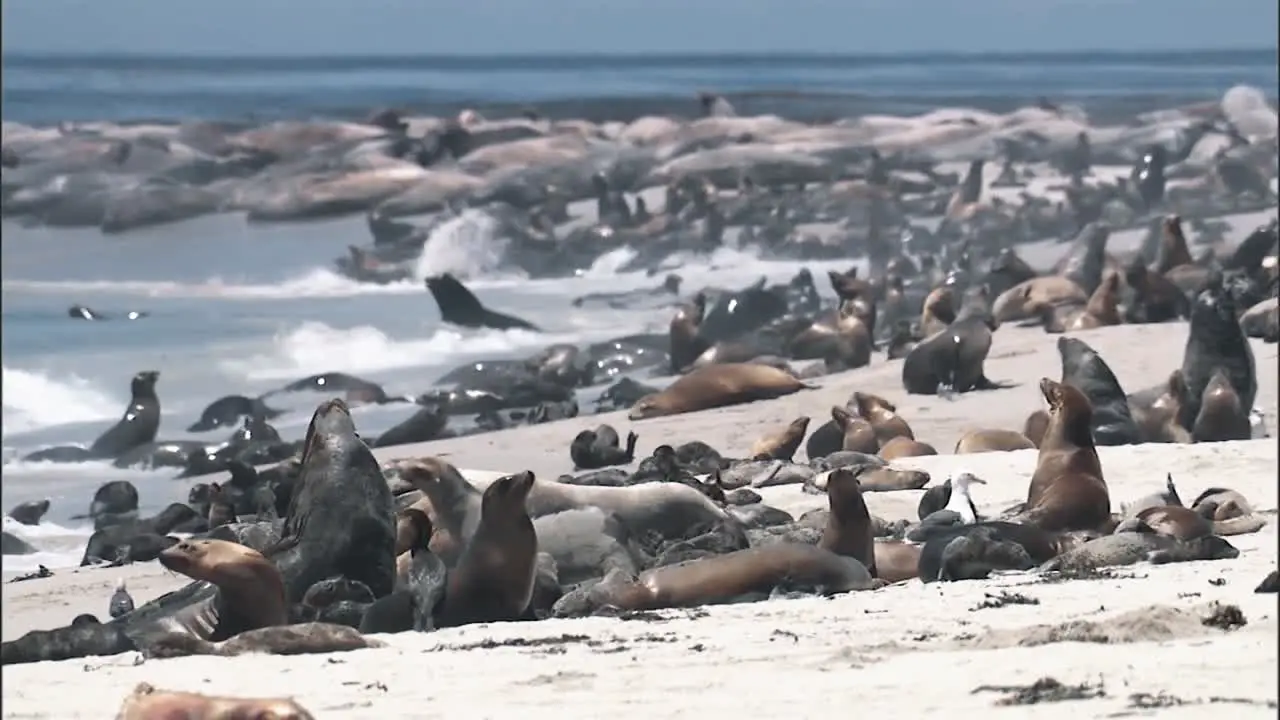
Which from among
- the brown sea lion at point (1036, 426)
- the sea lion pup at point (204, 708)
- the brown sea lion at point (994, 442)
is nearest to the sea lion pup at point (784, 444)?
the brown sea lion at point (994, 442)

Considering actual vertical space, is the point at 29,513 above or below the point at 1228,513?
below

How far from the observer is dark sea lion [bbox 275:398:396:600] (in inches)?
274

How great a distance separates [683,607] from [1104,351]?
767 cm

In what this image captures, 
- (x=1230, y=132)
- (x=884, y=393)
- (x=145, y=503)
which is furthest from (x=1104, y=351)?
(x=1230, y=132)

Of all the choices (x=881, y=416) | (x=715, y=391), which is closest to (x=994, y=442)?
(x=881, y=416)

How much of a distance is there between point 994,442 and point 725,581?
3994 mm

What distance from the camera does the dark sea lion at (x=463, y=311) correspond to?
19.0 metres

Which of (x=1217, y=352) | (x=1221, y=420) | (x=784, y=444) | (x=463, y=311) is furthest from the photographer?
(x=463, y=311)

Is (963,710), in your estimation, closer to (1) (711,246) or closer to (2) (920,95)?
(1) (711,246)

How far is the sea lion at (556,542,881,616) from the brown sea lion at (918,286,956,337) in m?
8.96

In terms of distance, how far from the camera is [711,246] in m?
25.4

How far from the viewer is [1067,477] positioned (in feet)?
25.5

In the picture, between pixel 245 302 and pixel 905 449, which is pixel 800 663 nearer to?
pixel 905 449

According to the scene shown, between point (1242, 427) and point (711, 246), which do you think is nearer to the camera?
point (1242, 427)
